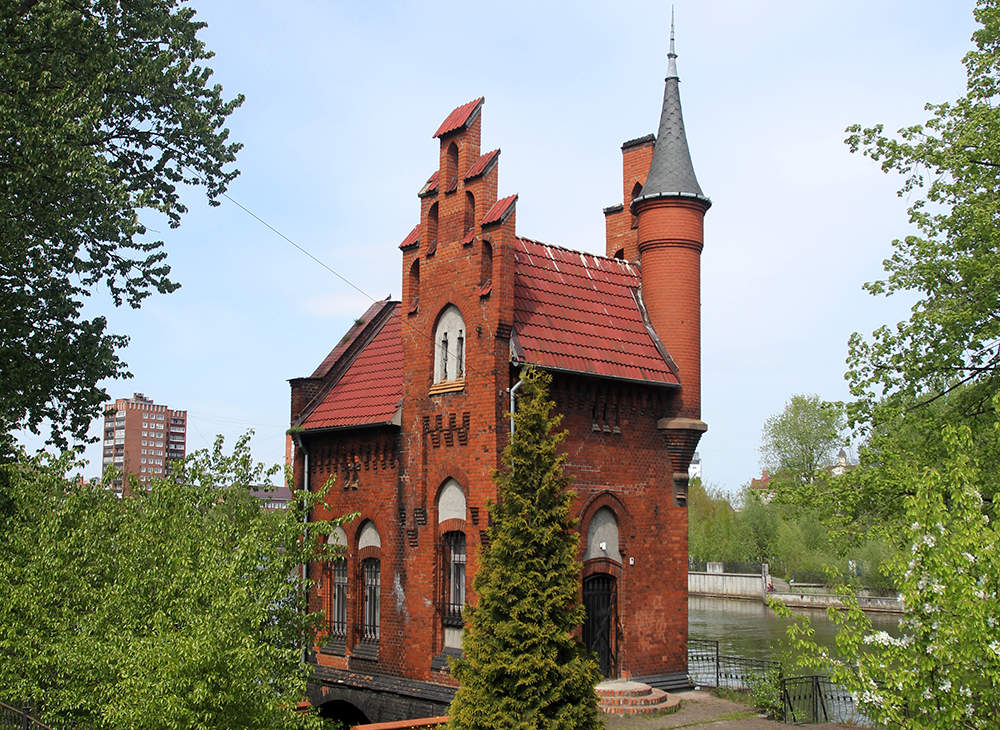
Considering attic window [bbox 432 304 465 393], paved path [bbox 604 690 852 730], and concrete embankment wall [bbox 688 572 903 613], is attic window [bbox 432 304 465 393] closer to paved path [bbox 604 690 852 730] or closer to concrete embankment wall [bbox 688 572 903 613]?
paved path [bbox 604 690 852 730]

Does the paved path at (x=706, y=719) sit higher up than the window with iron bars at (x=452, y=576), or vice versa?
the window with iron bars at (x=452, y=576)

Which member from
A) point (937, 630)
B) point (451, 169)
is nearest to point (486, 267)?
point (451, 169)

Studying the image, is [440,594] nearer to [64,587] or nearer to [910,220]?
[64,587]

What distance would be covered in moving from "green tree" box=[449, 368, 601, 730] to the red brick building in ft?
12.1

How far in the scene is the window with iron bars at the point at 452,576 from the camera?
1811 centimetres

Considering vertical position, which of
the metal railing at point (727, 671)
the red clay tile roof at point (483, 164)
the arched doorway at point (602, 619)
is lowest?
the metal railing at point (727, 671)

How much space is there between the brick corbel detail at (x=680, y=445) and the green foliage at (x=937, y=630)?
32.4ft

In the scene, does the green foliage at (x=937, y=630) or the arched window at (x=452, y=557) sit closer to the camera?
the green foliage at (x=937, y=630)

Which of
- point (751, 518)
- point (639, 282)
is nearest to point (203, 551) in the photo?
point (639, 282)

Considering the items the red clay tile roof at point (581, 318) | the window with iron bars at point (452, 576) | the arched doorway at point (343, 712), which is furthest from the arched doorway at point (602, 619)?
the arched doorway at point (343, 712)

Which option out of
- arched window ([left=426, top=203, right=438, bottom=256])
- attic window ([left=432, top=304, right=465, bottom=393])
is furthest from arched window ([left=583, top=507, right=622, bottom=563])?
arched window ([left=426, top=203, right=438, bottom=256])

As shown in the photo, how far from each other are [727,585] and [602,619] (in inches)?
2039

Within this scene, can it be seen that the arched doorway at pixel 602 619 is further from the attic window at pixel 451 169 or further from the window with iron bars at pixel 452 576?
the attic window at pixel 451 169

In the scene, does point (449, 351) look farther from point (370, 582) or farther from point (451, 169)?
point (370, 582)
